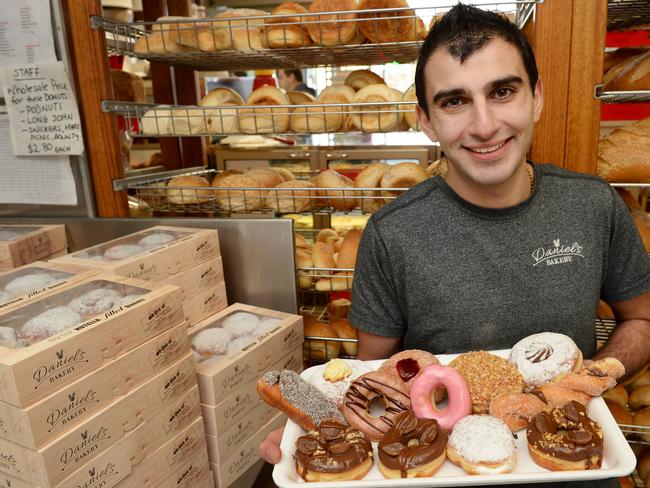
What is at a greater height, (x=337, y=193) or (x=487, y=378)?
(x=337, y=193)

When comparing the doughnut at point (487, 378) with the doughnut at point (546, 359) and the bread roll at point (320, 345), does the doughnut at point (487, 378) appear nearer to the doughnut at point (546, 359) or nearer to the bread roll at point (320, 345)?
the doughnut at point (546, 359)

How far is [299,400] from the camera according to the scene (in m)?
1.04

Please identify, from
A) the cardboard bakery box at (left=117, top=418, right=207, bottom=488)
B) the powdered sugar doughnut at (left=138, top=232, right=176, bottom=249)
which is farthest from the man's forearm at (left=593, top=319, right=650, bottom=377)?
the powdered sugar doughnut at (left=138, top=232, right=176, bottom=249)

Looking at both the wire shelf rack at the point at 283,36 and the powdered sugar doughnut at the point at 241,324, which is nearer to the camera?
the powdered sugar doughnut at the point at 241,324

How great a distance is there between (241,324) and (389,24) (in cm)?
119

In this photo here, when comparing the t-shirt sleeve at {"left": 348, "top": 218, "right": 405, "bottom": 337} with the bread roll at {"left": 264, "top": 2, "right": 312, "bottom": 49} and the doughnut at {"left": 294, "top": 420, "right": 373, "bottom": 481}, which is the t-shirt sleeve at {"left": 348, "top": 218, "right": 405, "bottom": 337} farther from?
the bread roll at {"left": 264, "top": 2, "right": 312, "bottom": 49}

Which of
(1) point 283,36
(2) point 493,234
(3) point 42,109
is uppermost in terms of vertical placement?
(1) point 283,36

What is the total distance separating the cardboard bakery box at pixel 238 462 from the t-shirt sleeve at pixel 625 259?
3.83 ft

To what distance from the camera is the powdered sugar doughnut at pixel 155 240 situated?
1.71 metres

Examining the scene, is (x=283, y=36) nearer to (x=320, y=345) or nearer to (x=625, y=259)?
(x=320, y=345)

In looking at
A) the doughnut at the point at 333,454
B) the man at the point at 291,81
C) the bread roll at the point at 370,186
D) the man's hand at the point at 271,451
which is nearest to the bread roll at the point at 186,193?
the bread roll at the point at 370,186

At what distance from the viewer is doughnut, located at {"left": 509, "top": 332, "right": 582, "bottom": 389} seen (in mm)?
1062

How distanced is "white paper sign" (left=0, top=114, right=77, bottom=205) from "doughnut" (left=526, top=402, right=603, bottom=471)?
1.86 m

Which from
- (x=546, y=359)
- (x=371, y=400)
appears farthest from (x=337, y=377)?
(x=546, y=359)
